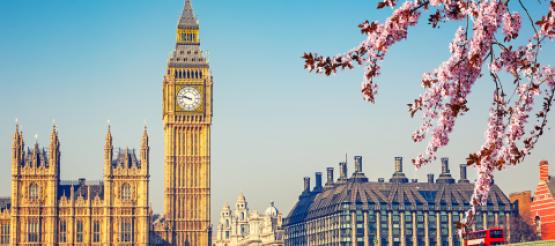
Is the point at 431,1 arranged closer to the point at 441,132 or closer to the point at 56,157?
the point at 441,132

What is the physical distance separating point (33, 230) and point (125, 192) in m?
11.4

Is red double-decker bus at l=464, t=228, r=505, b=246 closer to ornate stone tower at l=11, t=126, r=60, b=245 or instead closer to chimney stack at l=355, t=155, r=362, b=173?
ornate stone tower at l=11, t=126, r=60, b=245

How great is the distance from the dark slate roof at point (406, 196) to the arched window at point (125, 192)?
42588 millimetres

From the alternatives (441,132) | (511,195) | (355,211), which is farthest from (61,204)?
(441,132)

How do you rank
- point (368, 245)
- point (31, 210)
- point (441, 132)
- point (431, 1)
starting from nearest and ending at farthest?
1. point (431, 1)
2. point (441, 132)
3. point (31, 210)
4. point (368, 245)

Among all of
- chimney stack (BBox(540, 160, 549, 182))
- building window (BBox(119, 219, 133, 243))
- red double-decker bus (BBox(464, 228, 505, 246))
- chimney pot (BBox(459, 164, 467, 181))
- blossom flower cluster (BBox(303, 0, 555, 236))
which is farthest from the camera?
chimney pot (BBox(459, 164, 467, 181))

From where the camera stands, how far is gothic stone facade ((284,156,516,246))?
562ft

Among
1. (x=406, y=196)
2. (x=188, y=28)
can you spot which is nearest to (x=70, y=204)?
(x=188, y=28)

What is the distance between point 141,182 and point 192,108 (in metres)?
11.6

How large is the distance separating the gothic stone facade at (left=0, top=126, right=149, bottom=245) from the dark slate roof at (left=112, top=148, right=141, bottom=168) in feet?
0.39

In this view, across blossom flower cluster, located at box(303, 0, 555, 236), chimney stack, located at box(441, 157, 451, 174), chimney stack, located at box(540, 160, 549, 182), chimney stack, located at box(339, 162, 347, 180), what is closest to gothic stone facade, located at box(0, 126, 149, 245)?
chimney stack, located at box(540, 160, 549, 182)

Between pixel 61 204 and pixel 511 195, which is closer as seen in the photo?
pixel 61 204

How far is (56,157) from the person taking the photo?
138000 mm

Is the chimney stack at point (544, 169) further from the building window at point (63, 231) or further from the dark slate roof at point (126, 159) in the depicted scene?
the building window at point (63, 231)
